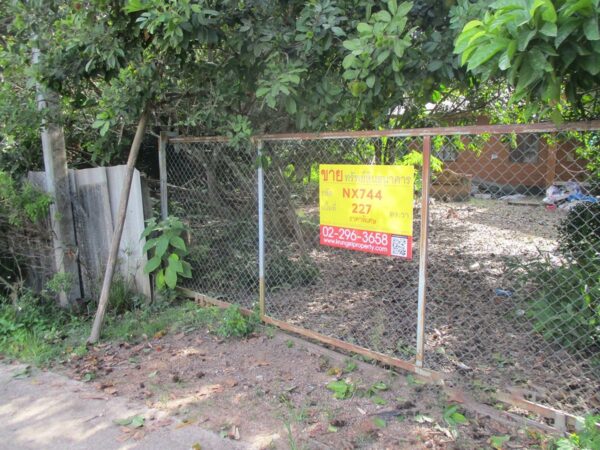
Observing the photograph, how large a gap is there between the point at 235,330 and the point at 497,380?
7.31 feet

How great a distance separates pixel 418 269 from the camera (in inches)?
200

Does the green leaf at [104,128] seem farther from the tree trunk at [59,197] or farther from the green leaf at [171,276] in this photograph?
the green leaf at [171,276]

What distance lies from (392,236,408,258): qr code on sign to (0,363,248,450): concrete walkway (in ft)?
5.33

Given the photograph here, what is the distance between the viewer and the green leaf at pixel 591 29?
5.98 feet

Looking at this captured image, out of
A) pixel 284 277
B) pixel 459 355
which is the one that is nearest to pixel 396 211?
pixel 459 355

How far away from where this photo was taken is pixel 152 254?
5281 mm

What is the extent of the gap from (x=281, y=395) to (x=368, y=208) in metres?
1.49

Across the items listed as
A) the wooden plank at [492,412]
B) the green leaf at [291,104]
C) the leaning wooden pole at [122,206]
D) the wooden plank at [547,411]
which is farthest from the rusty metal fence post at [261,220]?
the wooden plank at [547,411]

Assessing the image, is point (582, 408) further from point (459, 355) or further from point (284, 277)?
point (284, 277)

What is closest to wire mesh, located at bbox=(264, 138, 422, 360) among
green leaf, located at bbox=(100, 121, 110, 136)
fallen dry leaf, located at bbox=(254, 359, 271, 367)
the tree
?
fallen dry leaf, located at bbox=(254, 359, 271, 367)

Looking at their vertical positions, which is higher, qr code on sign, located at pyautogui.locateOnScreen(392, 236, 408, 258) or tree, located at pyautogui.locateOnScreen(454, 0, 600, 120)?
tree, located at pyautogui.locateOnScreen(454, 0, 600, 120)

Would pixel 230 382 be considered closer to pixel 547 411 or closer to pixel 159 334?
pixel 159 334

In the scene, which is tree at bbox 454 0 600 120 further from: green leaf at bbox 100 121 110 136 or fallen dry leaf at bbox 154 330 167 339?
fallen dry leaf at bbox 154 330 167 339

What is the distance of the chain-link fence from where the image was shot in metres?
3.40
